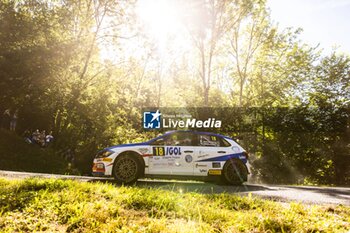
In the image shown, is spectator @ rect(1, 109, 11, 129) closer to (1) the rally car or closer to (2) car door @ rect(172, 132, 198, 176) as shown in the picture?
(1) the rally car

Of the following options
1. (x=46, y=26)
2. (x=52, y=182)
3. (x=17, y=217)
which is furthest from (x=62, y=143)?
(x=17, y=217)

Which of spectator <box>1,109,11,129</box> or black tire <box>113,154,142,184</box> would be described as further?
spectator <box>1,109,11,129</box>

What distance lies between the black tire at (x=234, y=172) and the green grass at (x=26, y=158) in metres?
10.1

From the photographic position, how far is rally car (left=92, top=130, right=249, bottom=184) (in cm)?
841

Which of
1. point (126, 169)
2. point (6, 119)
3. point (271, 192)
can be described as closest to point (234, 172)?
point (271, 192)

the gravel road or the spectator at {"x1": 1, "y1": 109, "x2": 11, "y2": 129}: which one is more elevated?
the spectator at {"x1": 1, "y1": 109, "x2": 11, "y2": 129}

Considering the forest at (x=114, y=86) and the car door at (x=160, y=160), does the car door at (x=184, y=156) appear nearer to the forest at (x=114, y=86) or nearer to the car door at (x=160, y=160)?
the car door at (x=160, y=160)

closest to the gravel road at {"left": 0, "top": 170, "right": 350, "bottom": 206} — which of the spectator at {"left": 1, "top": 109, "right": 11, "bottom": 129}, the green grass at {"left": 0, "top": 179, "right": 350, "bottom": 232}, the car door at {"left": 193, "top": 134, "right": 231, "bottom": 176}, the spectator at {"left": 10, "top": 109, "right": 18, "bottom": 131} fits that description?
the car door at {"left": 193, "top": 134, "right": 231, "bottom": 176}

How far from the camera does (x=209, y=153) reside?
898cm

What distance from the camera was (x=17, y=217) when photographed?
4336 millimetres

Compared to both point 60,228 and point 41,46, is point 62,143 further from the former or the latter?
point 60,228

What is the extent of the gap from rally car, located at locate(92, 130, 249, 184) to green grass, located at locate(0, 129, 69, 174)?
8486mm

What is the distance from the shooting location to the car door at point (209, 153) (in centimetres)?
888

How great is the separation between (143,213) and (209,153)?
4.56 metres
